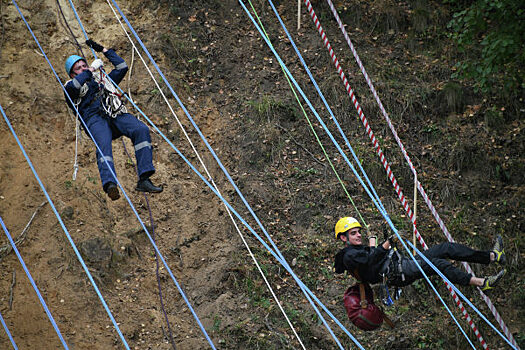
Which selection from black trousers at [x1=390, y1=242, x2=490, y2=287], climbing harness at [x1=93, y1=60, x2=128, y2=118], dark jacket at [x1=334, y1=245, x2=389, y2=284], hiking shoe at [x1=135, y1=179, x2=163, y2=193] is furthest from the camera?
climbing harness at [x1=93, y1=60, x2=128, y2=118]

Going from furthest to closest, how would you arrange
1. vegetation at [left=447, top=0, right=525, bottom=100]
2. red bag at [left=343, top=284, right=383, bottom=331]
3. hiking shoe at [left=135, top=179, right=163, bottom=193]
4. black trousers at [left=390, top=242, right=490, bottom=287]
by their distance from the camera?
vegetation at [left=447, top=0, right=525, bottom=100] < hiking shoe at [left=135, top=179, right=163, bottom=193] < red bag at [left=343, top=284, right=383, bottom=331] < black trousers at [left=390, top=242, right=490, bottom=287]

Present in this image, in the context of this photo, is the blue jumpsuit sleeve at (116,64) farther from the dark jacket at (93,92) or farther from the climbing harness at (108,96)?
the climbing harness at (108,96)

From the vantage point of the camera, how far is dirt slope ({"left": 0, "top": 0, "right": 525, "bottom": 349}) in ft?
24.0

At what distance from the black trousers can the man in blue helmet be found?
2.47 meters

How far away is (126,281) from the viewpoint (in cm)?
766

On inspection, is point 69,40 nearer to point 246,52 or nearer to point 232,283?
point 246,52

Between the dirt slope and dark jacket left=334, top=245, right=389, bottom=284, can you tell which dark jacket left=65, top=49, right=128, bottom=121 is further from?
dark jacket left=334, top=245, right=389, bottom=284

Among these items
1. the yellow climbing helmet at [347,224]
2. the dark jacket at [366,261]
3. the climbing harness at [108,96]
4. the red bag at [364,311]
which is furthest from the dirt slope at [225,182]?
the climbing harness at [108,96]

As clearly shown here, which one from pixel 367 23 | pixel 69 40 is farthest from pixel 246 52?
pixel 69 40

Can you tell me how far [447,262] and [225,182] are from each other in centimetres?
406

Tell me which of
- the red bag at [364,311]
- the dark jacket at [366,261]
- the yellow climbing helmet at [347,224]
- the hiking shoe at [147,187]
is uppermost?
the hiking shoe at [147,187]

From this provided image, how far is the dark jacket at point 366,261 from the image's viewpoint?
550cm

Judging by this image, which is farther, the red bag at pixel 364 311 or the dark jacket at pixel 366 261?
the red bag at pixel 364 311

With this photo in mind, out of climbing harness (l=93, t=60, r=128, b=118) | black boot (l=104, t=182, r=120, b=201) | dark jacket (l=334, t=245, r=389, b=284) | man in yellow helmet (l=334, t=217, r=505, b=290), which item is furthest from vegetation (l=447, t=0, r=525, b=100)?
black boot (l=104, t=182, r=120, b=201)
